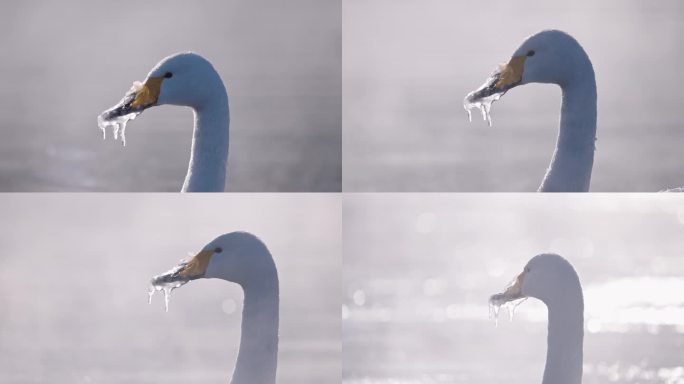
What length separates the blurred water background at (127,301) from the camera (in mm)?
3186

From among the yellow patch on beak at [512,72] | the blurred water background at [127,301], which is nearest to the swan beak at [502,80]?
the yellow patch on beak at [512,72]

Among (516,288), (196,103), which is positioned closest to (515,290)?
(516,288)

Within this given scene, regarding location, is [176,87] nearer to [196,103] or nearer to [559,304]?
[196,103]

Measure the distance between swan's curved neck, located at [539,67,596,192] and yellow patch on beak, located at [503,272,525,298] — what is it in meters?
0.18

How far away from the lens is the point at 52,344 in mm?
3193

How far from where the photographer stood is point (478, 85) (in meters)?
3.17

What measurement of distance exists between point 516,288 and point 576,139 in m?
0.31

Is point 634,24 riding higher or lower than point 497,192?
higher

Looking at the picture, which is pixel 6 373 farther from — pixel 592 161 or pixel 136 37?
pixel 592 161

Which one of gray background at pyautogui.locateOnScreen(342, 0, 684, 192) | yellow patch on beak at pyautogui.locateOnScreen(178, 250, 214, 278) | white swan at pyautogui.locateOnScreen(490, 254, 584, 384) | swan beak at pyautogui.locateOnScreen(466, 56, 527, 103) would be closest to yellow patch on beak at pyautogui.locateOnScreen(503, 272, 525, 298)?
white swan at pyautogui.locateOnScreen(490, 254, 584, 384)

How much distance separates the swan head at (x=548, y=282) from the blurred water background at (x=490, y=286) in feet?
0.10

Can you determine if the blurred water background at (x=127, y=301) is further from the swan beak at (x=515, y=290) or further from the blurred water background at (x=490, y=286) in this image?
the swan beak at (x=515, y=290)

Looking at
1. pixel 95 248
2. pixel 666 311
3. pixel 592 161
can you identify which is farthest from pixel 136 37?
pixel 666 311

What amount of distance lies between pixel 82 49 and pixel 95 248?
1.29 ft
